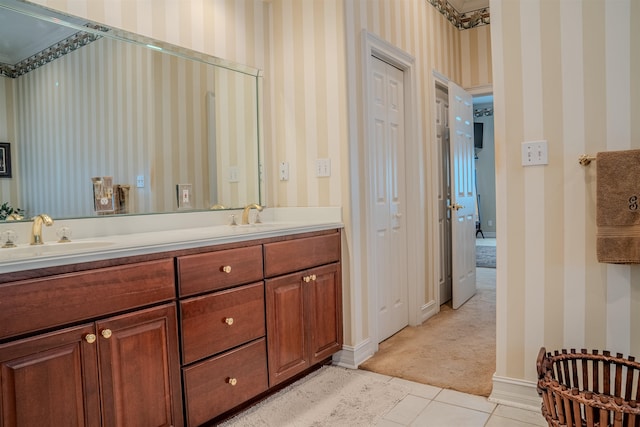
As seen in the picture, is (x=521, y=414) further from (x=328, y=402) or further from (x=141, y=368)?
(x=141, y=368)

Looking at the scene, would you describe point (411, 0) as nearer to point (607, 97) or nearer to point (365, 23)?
point (365, 23)

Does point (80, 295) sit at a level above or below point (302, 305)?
above

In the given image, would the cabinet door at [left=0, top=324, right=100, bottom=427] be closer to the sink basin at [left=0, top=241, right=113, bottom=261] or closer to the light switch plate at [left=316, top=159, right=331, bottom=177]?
the sink basin at [left=0, top=241, right=113, bottom=261]

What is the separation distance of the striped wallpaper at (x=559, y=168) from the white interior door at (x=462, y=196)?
5.50ft

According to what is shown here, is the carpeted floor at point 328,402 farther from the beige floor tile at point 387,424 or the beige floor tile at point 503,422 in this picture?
the beige floor tile at point 503,422

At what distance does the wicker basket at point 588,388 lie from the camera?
136cm

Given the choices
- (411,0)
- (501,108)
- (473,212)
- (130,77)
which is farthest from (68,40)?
(473,212)

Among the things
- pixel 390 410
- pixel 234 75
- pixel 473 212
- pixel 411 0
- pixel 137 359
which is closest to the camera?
pixel 137 359

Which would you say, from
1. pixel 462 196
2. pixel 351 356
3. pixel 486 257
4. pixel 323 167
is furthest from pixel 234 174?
pixel 486 257

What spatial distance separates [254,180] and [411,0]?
195cm

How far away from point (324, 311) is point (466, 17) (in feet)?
11.1

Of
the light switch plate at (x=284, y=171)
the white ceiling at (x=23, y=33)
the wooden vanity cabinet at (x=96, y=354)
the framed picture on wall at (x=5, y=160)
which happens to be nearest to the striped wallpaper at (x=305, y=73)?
the light switch plate at (x=284, y=171)

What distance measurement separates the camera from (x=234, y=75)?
2629mm

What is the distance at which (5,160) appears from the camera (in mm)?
1710
